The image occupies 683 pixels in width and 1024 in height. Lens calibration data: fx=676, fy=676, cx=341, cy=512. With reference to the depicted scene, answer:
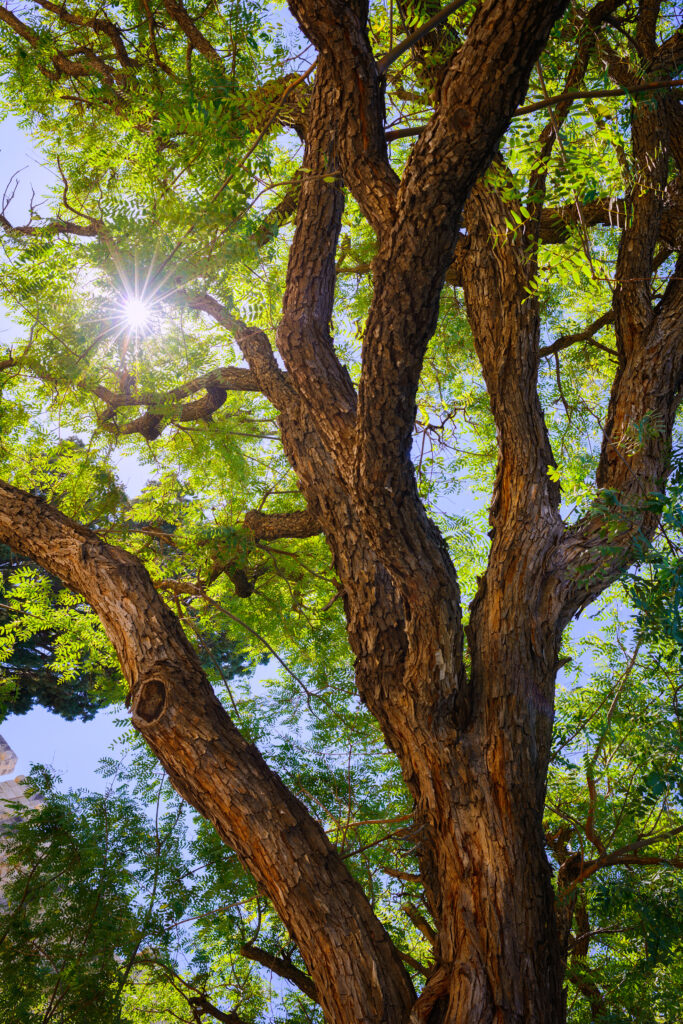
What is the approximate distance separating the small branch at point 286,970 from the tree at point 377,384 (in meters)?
0.48

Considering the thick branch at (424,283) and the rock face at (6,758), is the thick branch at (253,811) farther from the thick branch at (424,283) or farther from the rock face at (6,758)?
the rock face at (6,758)

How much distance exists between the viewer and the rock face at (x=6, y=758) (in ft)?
33.3

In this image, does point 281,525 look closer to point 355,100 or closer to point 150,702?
point 150,702

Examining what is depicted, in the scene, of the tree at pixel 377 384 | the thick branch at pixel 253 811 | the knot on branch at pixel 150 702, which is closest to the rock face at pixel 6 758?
the tree at pixel 377 384

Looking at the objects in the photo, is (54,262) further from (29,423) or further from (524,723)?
(524,723)

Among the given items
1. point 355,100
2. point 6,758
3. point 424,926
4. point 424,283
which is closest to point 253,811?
point 424,926

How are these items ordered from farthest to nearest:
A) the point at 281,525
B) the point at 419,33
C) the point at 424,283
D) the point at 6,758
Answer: the point at 6,758, the point at 281,525, the point at 424,283, the point at 419,33

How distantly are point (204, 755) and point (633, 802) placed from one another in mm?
2650

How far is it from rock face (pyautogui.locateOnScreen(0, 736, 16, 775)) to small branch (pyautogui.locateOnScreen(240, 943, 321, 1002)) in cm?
840

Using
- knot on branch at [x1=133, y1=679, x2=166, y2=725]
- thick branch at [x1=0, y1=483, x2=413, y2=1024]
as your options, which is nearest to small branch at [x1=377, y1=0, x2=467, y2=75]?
thick branch at [x1=0, y1=483, x2=413, y2=1024]

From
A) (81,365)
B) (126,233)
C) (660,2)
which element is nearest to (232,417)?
(81,365)

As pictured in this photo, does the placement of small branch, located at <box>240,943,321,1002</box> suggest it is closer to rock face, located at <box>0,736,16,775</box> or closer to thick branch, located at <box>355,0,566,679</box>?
thick branch, located at <box>355,0,566,679</box>

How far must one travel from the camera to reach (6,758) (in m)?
10.4

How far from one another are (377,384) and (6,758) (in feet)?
34.1
